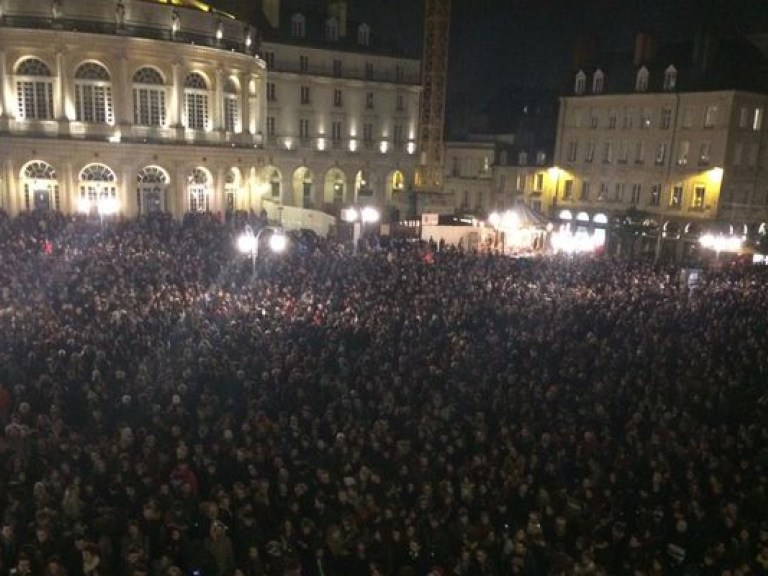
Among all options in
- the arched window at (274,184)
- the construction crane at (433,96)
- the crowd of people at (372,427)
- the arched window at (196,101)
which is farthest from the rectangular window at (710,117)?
the arched window at (196,101)

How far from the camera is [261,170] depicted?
45812 millimetres

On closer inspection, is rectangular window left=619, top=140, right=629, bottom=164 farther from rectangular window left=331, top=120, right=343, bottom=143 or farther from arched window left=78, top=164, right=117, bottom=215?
arched window left=78, top=164, right=117, bottom=215

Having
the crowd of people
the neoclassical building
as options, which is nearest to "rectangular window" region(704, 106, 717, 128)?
the crowd of people

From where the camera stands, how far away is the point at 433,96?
53.5m

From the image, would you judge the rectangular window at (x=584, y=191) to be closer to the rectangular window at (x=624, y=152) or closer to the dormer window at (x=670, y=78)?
the rectangular window at (x=624, y=152)

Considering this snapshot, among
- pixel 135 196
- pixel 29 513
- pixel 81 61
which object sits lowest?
pixel 29 513

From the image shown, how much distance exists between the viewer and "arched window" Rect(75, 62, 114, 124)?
3759 cm

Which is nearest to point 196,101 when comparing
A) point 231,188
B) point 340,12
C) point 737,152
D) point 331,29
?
point 231,188

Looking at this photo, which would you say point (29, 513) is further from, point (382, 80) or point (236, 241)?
point (382, 80)

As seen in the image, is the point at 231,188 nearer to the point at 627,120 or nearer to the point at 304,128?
the point at 304,128

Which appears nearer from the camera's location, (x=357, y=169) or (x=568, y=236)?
(x=568, y=236)

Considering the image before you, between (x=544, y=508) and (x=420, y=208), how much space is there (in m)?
43.1

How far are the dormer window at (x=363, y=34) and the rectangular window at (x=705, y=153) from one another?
26.1m

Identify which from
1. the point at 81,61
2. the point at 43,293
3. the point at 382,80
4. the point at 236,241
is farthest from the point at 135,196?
the point at 382,80
